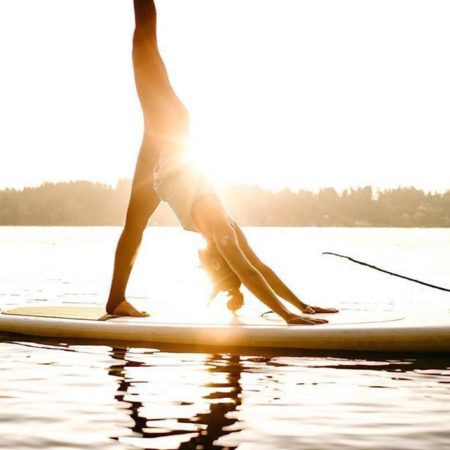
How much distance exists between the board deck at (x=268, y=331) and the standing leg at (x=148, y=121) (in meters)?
0.61

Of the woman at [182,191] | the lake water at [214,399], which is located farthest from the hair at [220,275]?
the lake water at [214,399]

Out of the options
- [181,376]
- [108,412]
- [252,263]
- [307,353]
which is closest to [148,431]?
[108,412]

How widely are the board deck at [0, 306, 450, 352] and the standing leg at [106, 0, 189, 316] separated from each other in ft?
1.99

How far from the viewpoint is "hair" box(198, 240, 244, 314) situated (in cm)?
830

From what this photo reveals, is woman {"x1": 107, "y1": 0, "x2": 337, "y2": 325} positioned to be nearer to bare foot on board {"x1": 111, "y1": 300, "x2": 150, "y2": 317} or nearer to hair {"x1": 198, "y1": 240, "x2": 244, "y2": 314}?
hair {"x1": 198, "y1": 240, "x2": 244, "y2": 314}

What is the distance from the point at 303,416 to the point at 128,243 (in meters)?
3.48

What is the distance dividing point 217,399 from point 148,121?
3127mm

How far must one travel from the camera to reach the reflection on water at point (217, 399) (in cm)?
526

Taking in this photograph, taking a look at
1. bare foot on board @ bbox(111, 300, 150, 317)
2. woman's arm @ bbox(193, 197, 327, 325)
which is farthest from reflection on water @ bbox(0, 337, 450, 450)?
bare foot on board @ bbox(111, 300, 150, 317)

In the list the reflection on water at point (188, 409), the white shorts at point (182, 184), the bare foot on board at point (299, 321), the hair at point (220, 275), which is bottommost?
the reflection on water at point (188, 409)

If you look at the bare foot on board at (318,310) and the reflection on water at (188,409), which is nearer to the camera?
the reflection on water at (188,409)

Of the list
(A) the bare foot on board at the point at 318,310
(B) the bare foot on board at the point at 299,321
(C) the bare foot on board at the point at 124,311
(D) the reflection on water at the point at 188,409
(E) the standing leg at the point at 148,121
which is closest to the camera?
(D) the reflection on water at the point at 188,409

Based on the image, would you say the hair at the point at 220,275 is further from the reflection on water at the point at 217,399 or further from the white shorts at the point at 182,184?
the reflection on water at the point at 217,399

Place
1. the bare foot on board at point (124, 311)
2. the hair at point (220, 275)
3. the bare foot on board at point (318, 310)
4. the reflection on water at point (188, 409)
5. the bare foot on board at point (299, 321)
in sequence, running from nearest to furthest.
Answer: the reflection on water at point (188, 409) < the bare foot on board at point (299, 321) < the hair at point (220, 275) < the bare foot on board at point (318, 310) < the bare foot on board at point (124, 311)
